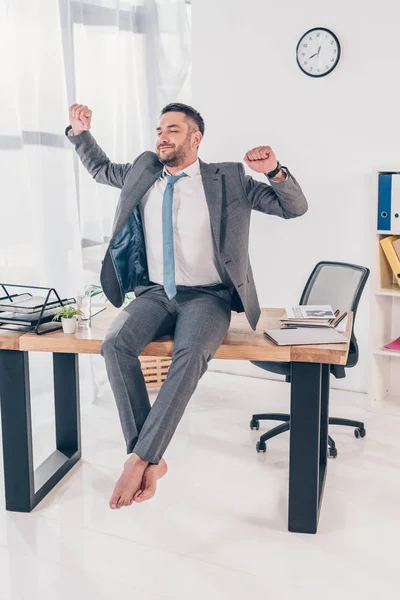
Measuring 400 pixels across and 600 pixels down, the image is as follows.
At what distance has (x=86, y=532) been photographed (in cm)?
271

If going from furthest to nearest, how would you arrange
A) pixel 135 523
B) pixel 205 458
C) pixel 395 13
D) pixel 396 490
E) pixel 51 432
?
pixel 395 13 < pixel 51 432 < pixel 205 458 < pixel 396 490 < pixel 135 523

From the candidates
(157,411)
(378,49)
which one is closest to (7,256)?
(157,411)

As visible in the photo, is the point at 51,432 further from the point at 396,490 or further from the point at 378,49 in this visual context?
the point at 378,49

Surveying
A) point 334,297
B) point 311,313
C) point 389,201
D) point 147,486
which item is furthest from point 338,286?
point 147,486

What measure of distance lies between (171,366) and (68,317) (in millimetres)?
522

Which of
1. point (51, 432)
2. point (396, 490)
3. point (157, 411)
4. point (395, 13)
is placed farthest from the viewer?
point (395, 13)

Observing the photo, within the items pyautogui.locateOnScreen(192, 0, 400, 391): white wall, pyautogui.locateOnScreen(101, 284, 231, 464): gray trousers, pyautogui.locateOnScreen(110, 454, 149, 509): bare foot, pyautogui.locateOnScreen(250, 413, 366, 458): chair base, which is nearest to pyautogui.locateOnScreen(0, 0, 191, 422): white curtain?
pyautogui.locateOnScreen(192, 0, 400, 391): white wall

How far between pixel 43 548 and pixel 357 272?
77.3 inches

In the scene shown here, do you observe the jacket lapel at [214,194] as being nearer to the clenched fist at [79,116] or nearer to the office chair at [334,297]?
the clenched fist at [79,116]

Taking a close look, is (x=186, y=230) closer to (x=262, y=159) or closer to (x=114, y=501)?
(x=262, y=159)

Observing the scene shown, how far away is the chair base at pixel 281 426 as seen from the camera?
3.45 m

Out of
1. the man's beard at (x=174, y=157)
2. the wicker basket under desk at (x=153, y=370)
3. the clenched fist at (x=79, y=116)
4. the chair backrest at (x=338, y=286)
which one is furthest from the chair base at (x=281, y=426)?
the clenched fist at (x=79, y=116)

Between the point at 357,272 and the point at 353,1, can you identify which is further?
the point at 353,1

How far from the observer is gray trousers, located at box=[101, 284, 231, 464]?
255 centimetres
